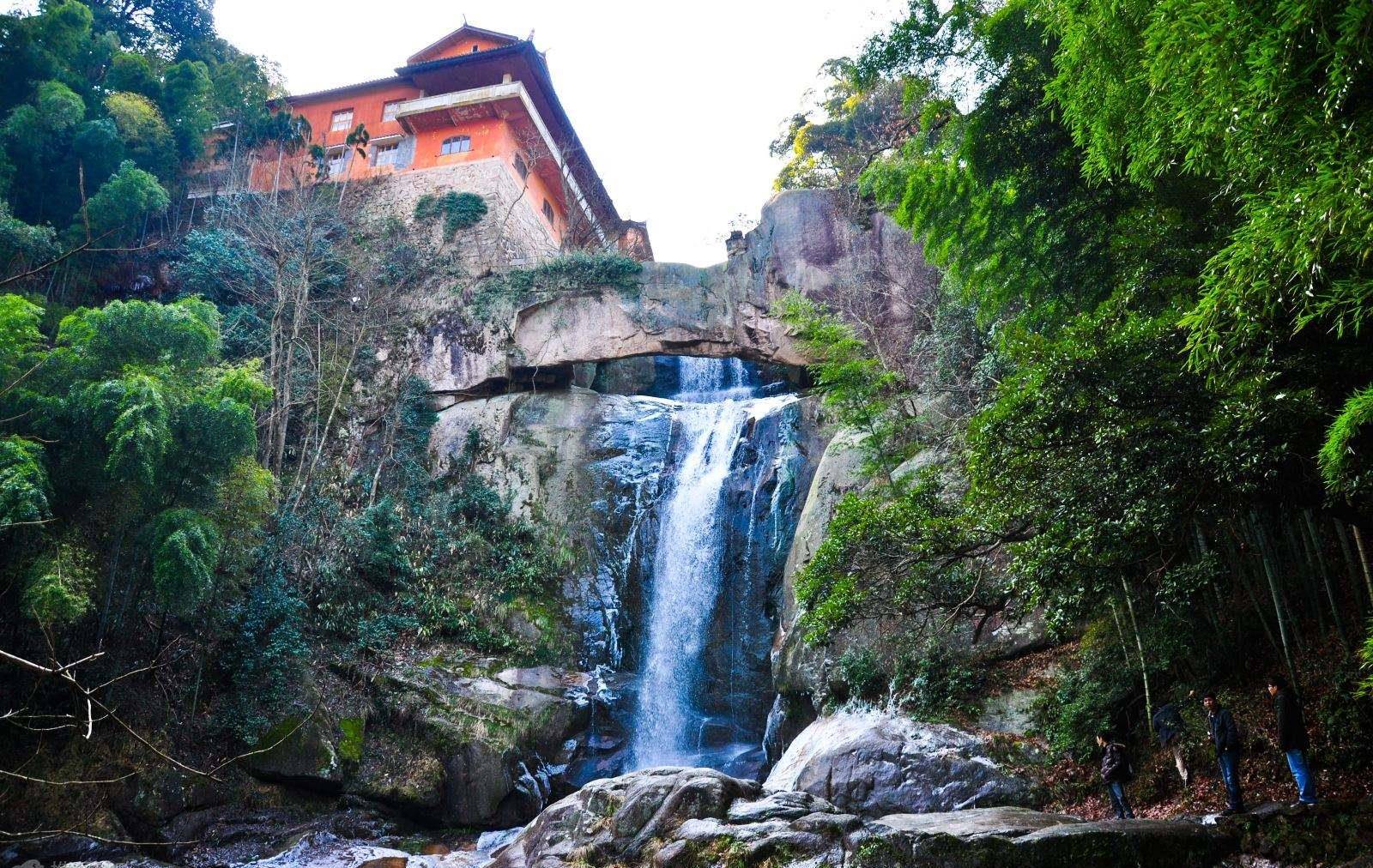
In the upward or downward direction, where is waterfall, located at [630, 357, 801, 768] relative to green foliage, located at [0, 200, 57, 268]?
downward

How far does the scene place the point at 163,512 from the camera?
1288 centimetres

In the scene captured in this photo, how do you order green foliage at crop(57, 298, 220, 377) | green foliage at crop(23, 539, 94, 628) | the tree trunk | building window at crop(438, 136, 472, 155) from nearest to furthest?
the tree trunk, green foliage at crop(23, 539, 94, 628), green foliage at crop(57, 298, 220, 377), building window at crop(438, 136, 472, 155)

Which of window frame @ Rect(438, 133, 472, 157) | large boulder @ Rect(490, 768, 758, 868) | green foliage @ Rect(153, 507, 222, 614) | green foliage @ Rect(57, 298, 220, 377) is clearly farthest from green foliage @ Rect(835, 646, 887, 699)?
window frame @ Rect(438, 133, 472, 157)

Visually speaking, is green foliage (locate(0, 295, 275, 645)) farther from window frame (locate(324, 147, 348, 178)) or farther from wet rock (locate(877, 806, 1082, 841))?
→ window frame (locate(324, 147, 348, 178))

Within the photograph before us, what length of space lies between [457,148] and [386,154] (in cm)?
308

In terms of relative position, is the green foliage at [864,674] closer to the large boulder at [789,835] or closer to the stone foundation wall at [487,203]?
the large boulder at [789,835]

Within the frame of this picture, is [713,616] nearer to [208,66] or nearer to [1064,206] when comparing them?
[1064,206]

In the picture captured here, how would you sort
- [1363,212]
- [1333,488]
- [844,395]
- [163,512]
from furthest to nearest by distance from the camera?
[844,395]
[163,512]
[1333,488]
[1363,212]

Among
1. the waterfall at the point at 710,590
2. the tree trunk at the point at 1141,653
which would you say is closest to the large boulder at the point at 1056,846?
the tree trunk at the point at 1141,653

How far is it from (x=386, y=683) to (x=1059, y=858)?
40.0ft

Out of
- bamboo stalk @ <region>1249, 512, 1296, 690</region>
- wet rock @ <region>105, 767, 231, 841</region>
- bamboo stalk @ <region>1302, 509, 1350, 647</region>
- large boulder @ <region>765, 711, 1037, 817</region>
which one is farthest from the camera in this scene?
wet rock @ <region>105, 767, 231, 841</region>

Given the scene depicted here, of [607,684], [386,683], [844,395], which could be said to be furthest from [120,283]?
[844,395]

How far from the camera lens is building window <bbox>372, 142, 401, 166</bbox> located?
28.4 meters

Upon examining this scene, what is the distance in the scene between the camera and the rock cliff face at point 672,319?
22.4 meters
